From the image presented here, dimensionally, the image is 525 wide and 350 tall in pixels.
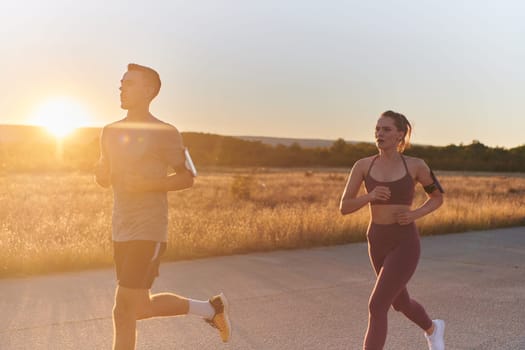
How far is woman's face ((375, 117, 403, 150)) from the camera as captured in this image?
4.55m

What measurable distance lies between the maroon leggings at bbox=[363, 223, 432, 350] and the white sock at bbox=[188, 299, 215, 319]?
3.45ft

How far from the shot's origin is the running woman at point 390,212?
4.32 metres

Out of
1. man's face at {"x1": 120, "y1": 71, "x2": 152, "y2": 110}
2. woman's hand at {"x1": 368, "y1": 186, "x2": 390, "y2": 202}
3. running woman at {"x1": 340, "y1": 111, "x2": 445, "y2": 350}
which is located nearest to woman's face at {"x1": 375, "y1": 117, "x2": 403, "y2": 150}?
running woman at {"x1": 340, "y1": 111, "x2": 445, "y2": 350}

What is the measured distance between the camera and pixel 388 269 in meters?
4.37

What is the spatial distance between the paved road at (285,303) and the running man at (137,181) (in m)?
1.42

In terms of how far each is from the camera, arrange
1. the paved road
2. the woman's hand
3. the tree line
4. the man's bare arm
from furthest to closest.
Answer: the tree line → the paved road → the woman's hand → the man's bare arm

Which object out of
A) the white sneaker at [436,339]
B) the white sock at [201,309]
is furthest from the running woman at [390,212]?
the white sock at [201,309]

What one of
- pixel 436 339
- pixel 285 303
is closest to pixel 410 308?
pixel 436 339

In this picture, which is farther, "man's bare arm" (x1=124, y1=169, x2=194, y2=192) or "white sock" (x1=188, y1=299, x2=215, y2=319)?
"white sock" (x1=188, y1=299, x2=215, y2=319)

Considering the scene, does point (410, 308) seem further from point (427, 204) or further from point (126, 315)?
point (126, 315)

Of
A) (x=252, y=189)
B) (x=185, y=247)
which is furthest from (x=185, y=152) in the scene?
(x=252, y=189)

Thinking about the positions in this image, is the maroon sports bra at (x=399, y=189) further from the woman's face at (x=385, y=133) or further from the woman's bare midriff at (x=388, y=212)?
the woman's face at (x=385, y=133)

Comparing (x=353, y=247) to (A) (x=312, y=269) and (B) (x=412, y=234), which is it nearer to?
(A) (x=312, y=269)

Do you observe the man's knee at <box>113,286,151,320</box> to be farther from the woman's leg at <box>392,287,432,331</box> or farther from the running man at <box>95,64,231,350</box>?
the woman's leg at <box>392,287,432,331</box>
